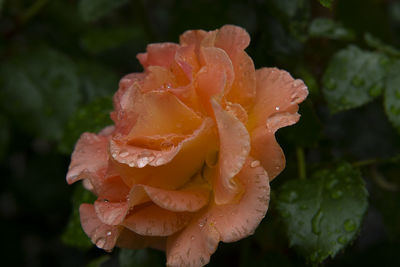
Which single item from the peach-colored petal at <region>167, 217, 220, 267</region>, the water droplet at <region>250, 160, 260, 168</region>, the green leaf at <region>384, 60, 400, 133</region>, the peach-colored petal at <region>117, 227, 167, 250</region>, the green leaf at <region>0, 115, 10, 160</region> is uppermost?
the water droplet at <region>250, 160, 260, 168</region>

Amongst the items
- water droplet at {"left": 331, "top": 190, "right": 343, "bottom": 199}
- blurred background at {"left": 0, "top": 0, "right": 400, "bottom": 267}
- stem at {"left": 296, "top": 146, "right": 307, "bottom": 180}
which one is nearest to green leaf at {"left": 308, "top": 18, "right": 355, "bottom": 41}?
blurred background at {"left": 0, "top": 0, "right": 400, "bottom": 267}

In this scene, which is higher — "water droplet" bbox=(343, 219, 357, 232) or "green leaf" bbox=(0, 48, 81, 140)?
"green leaf" bbox=(0, 48, 81, 140)

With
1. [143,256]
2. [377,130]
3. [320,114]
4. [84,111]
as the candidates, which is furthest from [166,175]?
[377,130]

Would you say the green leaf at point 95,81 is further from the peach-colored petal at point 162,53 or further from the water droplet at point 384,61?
the water droplet at point 384,61

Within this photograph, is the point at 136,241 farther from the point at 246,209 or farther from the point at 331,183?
the point at 331,183

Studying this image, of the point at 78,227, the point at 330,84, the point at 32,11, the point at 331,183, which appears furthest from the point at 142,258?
the point at 32,11

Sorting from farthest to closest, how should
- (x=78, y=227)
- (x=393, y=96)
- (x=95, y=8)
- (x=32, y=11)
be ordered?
(x=32, y=11) → (x=95, y=8) → (x=78, y=227) → (x=393, y=96)

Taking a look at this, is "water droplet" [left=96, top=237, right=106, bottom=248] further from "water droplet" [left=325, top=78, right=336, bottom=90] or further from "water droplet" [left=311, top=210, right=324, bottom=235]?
"water droplet" [left=325, top=78, right=336, bottom=90]
